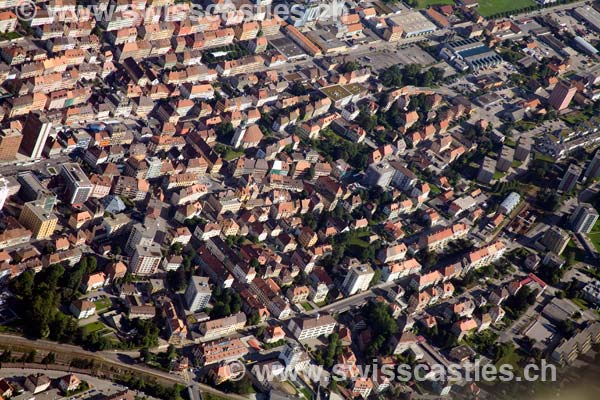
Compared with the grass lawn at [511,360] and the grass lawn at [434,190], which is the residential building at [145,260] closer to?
the grass lawn at [511,360]

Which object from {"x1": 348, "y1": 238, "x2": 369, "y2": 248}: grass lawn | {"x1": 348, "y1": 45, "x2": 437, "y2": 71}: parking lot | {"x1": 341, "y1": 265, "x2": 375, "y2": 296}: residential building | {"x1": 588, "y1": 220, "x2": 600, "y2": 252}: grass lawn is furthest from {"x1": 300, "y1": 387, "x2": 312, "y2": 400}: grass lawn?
{"x1": 348, "y1": 45, "x2": 437, "y2": 71}: parking lot

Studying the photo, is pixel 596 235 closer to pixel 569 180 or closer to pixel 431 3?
pixel 569 180

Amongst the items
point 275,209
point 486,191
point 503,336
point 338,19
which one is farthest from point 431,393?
point 338,19

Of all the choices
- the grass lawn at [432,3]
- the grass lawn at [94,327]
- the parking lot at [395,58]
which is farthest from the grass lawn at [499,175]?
the grass lawn at [94,327]

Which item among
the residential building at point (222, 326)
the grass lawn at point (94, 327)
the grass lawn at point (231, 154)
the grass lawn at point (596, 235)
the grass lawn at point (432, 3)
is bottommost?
the grass lawn at point (94, 327)

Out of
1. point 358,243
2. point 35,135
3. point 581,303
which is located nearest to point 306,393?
point 358,243

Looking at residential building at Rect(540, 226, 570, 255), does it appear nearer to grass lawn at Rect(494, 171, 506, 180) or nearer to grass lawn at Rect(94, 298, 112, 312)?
grass lawn at Rect(494, 171, 506, 180)

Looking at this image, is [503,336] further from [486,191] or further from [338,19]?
[338,19]
